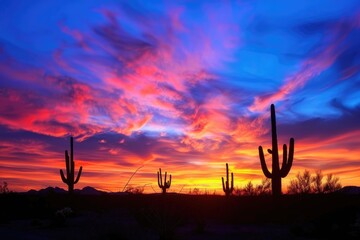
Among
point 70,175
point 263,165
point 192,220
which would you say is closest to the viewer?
point 192,220

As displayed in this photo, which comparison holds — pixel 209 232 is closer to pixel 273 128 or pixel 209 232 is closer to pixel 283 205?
pixel 283 205

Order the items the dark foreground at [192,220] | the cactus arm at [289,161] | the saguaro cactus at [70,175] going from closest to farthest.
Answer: the dark foreground at [192,220], the cactus arm at [289,161], the saguaro cactus at [70,175]

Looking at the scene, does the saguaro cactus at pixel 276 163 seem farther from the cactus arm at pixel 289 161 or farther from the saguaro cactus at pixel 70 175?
the saguaro cactus at pixel 70 175

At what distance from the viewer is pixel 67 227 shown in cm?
1529

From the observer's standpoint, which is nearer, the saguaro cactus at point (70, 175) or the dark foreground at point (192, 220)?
the dark foreground at point (192, 220)

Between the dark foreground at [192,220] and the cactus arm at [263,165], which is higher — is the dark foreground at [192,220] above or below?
below

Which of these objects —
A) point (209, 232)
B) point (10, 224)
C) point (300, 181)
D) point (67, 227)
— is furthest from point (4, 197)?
point (300, 181)

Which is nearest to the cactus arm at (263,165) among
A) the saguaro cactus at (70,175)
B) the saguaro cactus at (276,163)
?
the saguaro cactus at (276,163)

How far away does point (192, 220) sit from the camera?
17.9 m

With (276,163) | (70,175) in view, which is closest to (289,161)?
(276,163)

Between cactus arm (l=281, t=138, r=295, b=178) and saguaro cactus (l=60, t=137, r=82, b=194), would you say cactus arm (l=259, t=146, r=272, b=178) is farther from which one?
saguaro cactus (l=60, t=137, r=82, b=194)

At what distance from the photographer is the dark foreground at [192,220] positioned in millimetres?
12984

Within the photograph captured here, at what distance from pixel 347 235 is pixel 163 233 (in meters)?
5.04

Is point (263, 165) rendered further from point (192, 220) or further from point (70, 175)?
point (70, 175)
